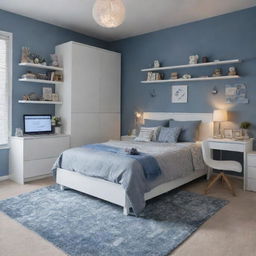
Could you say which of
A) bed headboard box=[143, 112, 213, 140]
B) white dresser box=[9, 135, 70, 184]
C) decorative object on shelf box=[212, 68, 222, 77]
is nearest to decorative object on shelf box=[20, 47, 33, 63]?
white dresser box=[9, 135, 70, 184]

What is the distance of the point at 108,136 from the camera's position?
18.0ft

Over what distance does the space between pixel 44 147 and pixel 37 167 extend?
35cm

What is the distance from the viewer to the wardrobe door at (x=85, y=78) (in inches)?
185

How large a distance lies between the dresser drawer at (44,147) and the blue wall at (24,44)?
510mm

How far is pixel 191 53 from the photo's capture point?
15.5 feet

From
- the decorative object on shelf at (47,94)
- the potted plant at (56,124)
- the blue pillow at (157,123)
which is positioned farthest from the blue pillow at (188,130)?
the decorative object on shelf at (47,94)

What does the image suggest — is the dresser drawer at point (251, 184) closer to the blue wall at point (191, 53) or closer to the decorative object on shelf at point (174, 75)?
the blue wall at point (191, 53)

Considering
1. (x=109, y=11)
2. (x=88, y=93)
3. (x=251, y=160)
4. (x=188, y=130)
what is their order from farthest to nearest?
1. (x=88, y=93)
2. (x=188, y=130)
3. (x=251, y=160)
4. (x=109, y=11)

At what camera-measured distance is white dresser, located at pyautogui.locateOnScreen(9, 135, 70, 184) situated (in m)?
4.02

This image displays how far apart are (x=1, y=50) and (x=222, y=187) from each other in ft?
13.7

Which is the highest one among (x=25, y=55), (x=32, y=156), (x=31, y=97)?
(x=25, y=55)

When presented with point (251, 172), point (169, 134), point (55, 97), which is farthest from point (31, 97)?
point (251, 172)

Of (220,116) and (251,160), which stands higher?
(220,116)

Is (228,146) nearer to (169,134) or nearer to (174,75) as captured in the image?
(169,134)
